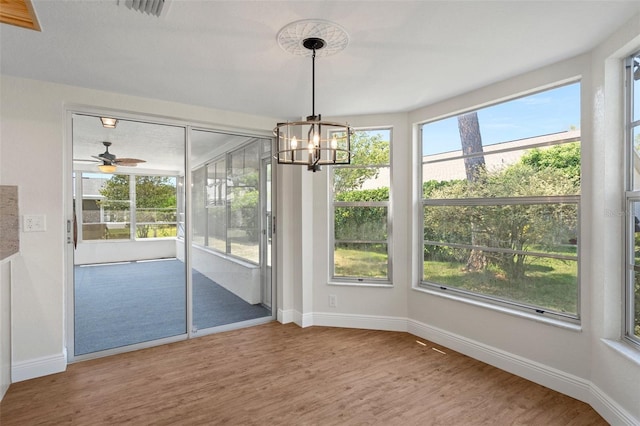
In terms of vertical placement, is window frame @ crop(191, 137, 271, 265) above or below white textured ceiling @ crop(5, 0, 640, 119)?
below

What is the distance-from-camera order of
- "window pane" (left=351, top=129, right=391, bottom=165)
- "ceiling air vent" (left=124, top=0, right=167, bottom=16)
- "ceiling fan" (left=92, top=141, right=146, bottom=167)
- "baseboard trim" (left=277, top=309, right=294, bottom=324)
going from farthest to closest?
1. "baseboard trim" (left=277, top=309, right=294, bottom=324)
2. "window pane" (left=351, top=129, right=391, bottom=165)
3. "ceiling fan" (left=92, top=141, right=146, bottom=167)
4. "ceiling air vent" (left=124, top=0, right=167, bottom=16)

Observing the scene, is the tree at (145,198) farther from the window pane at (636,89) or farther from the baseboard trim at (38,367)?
the window pane at (636,89)

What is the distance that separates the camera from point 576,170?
8.25 feet

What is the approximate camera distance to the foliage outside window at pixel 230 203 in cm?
368

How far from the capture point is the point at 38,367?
275 cm

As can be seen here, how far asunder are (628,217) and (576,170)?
51 cm

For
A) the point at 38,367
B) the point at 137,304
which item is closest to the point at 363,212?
the point at 137,304

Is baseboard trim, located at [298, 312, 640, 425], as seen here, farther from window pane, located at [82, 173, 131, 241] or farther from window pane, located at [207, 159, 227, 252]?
window pane, located at [82, 173, 131, 241]

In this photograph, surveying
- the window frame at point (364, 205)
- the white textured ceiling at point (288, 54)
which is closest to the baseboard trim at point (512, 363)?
the window frame at point (364, 205)

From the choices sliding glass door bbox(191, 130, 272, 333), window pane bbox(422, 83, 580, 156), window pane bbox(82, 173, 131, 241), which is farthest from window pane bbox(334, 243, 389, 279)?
window pane bbox(82, 173, 131, 241)

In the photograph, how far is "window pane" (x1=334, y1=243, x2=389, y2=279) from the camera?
153 inches

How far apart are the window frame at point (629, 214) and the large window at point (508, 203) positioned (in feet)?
1.07

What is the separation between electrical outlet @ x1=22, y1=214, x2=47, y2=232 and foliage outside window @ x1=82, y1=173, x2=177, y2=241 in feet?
1.10

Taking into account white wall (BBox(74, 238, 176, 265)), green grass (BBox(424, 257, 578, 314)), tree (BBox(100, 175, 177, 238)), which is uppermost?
tree (BBox(100, 175, 177, 238))
